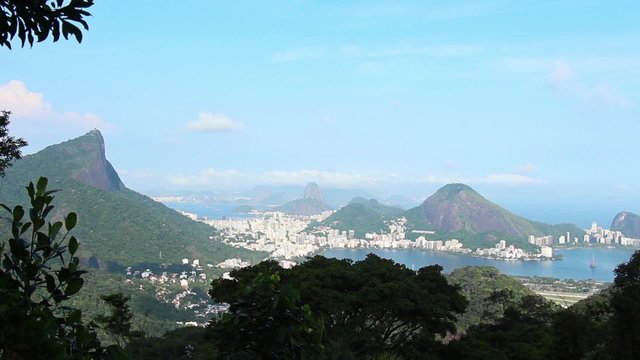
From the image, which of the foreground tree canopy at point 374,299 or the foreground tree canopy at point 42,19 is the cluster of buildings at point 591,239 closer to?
the foreground tree canopy at point 374,299

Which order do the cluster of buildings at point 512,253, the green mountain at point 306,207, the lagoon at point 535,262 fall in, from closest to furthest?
the lagoon at point 535,262 → the cluster of buildings at point 512,253 → the green mountain at point 306,207

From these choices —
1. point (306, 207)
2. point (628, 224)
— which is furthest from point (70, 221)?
point (306, 207)

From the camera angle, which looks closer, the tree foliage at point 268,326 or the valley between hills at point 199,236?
the tree foliage at point 268,326

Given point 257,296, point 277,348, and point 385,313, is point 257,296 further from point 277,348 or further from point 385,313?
point 385,313

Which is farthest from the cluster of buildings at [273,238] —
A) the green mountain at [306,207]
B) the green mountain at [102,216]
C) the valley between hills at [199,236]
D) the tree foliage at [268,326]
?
the tree foliage at [268,326]

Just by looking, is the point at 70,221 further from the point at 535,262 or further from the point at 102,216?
the point at 535,262

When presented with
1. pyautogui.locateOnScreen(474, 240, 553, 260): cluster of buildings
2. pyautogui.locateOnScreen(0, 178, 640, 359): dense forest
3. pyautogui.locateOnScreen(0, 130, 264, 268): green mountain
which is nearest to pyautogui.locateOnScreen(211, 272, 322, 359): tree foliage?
pyautogui.locateOnScreen(0, 178, 640, 359): dense forest

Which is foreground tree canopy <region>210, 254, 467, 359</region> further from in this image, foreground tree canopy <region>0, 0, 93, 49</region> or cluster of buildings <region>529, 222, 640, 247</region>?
cluster of buildings <region>529, 222, 640, 247</region>
